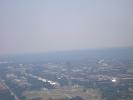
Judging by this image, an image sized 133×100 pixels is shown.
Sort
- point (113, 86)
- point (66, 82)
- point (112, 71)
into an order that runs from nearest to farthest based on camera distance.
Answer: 1. point (113, 86)
2. point (66, 82)
3. point (112, 71)

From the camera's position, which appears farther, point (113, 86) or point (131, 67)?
point (131, 67)

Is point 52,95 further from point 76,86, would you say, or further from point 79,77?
point 79,77

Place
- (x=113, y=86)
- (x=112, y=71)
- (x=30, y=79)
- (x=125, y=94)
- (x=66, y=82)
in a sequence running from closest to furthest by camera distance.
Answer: (x=125, y=94), (x=113, y=86), (x=66, y=82), (x=30, y=79), (x=112, y=71)

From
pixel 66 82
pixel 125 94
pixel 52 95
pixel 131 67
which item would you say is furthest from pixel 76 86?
pixel 131 67

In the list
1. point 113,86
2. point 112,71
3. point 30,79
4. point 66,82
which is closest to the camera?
point 113,86

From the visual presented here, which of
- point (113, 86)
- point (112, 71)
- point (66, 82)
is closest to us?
point (113, 86)

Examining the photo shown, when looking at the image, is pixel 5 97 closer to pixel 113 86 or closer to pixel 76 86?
pixel 76 86

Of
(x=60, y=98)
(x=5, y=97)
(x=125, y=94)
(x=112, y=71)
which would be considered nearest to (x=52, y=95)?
(x=60, y=98)

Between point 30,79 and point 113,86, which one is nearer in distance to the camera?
point 113,86

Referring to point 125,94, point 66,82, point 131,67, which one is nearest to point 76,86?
point 66,82
